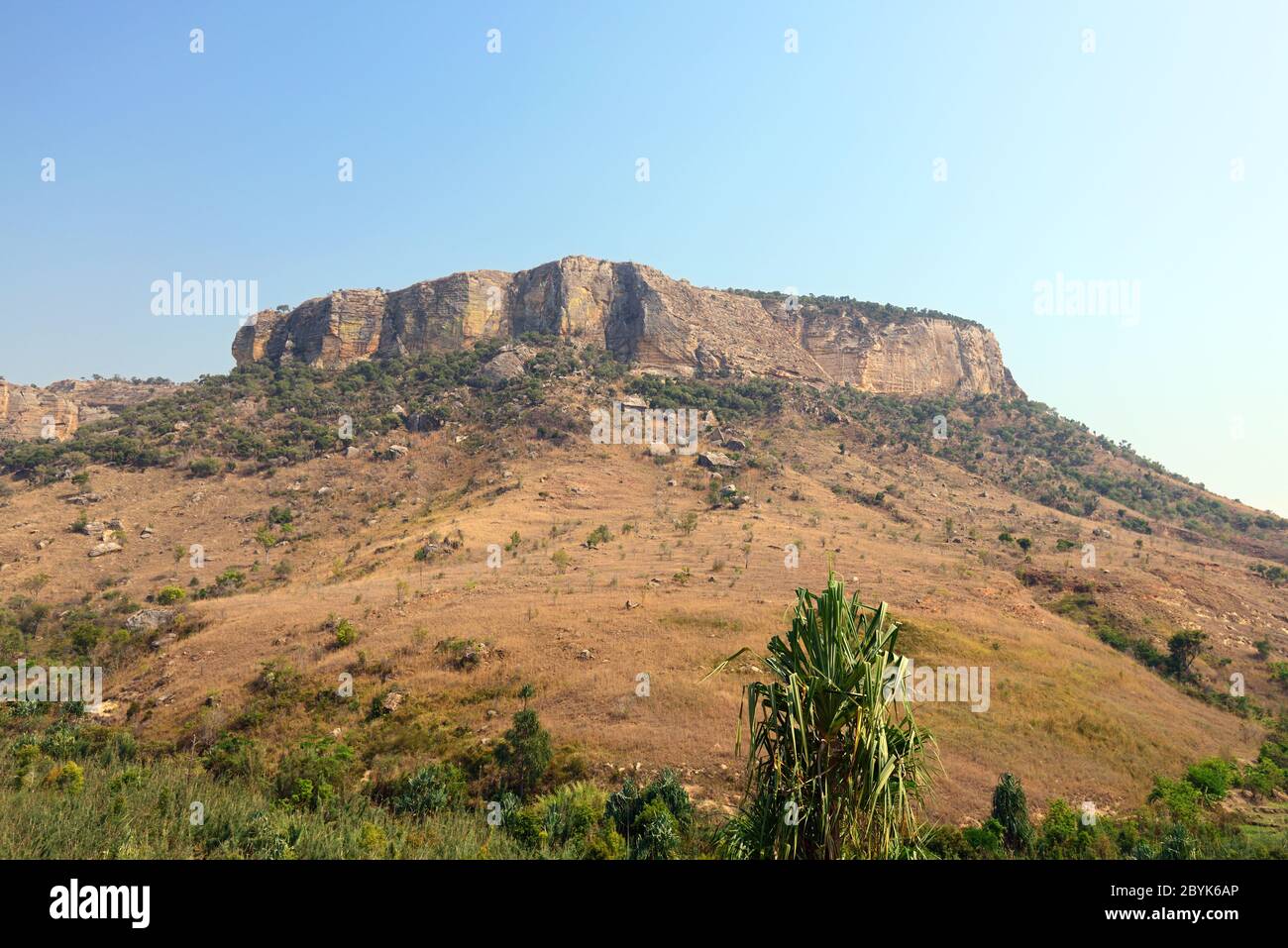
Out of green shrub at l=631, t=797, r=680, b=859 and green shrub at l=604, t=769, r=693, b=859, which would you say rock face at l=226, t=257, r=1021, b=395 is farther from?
green shrub at l=631, t=797, r=680, b=859

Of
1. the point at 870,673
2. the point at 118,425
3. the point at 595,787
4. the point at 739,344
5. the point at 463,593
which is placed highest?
the point at 739,344

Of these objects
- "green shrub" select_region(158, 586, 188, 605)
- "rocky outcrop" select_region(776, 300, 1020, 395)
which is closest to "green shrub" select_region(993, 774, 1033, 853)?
"green shrub" select_region(158, 586, 188, 605)

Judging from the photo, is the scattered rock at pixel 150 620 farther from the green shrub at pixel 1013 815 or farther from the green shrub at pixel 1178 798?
the green shrub at pixel 1178 798

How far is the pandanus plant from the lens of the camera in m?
5.15

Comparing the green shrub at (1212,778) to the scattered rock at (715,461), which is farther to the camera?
the scattered rock at (715,461)

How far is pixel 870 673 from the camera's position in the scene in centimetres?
523

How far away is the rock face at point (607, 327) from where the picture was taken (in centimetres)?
6744

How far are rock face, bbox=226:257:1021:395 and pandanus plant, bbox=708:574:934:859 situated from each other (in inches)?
2396

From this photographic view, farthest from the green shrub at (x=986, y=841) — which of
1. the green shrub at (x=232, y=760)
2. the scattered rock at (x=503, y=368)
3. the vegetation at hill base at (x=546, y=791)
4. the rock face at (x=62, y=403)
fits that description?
the rock face at (x=62, y=403)

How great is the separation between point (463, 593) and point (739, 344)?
55.1m

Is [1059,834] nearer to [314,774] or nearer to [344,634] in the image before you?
[314,774]

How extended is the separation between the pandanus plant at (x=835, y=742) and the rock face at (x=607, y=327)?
2396 inches
